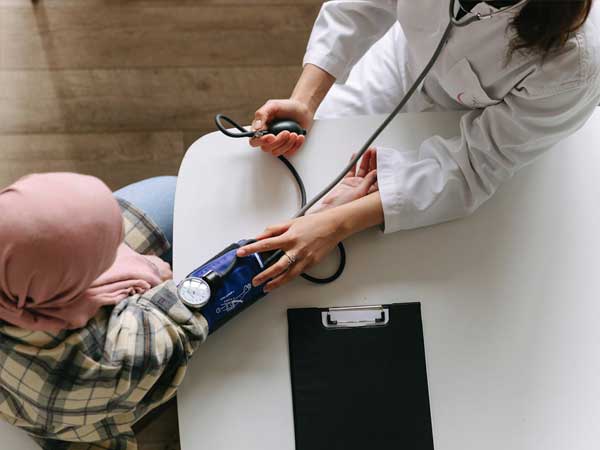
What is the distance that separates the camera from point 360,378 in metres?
0.80

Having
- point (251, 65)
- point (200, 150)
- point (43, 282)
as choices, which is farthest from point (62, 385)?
point (251, 65)

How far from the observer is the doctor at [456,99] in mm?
721

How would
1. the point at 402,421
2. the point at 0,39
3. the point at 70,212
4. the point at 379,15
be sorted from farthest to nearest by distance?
1. the point at 0,39
2. the point at 379,15
3. the point at 402,421
4. the point at 70,212

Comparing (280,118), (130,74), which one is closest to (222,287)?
(280,118)

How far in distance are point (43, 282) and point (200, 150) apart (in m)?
0.32

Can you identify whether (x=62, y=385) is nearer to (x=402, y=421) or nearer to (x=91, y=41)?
(x=402, y=421)

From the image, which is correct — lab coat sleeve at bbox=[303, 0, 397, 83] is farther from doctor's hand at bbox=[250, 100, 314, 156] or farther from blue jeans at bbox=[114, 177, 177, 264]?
blue jeans at bbox=[114, 177, 177, 264]

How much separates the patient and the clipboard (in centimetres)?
15

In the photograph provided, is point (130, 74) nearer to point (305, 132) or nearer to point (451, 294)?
point (305, 132)

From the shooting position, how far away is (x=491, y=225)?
87cm

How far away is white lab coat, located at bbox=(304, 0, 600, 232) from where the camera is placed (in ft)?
2.45

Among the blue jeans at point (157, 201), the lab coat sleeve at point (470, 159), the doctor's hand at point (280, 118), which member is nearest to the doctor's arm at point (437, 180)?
the lab coat sleeve at point (470, 159)

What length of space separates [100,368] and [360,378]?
0.34m

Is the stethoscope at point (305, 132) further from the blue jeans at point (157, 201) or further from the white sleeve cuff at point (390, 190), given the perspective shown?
the blue jeans at point (157, 201)
